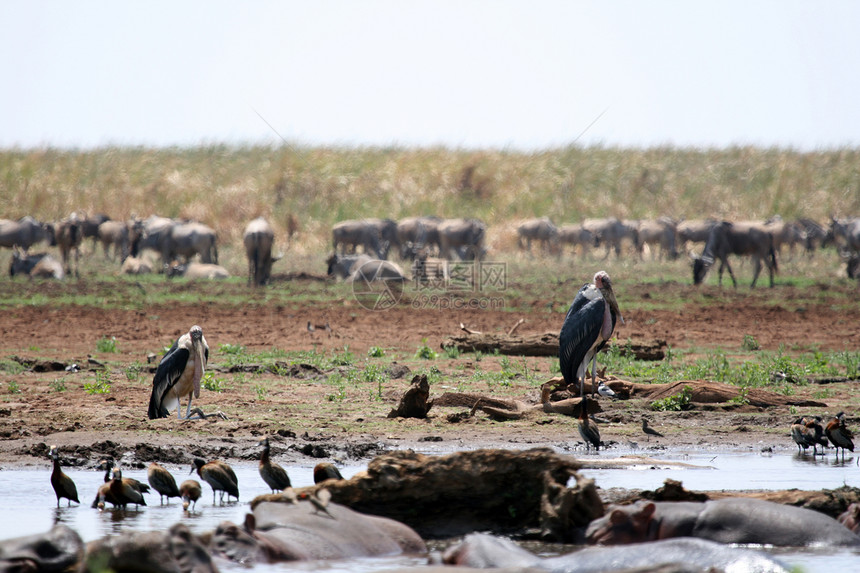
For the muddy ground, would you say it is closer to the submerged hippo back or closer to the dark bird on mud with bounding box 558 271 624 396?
the dark bird on mud with bounding box 558 271 624 396

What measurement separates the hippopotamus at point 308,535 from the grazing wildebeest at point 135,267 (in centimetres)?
2532

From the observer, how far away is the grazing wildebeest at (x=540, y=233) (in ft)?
133

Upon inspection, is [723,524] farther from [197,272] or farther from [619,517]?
[197,272]

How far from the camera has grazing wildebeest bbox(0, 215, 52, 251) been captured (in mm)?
34375

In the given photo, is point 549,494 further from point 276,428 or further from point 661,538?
point 276,428

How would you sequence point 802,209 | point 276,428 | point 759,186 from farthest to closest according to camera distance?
point 759,186
point 802,209
point 276,428

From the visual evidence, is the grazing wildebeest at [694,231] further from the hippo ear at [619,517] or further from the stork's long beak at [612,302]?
the hippo ear at [619,517]

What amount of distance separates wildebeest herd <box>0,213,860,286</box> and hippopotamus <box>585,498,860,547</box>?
2075 centimetres

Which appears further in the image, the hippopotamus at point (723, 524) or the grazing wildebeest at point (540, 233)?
the grazing wildebeest at point (540, 233)

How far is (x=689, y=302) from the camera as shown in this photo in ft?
74.4

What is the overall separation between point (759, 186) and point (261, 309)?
3849 cm

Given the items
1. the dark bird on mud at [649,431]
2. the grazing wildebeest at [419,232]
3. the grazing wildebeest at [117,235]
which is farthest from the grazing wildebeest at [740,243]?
the dark bird on mud at [649,431]

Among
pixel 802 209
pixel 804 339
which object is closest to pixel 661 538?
pixel 804 339

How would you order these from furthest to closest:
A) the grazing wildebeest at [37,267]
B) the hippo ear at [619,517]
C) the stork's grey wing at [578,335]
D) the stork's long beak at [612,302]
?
the grazing wildebeest at [37,267] < the stork's long beak at [612,302] < the stork's grey wing at [578,335] < the hippo ear at [619,517]
